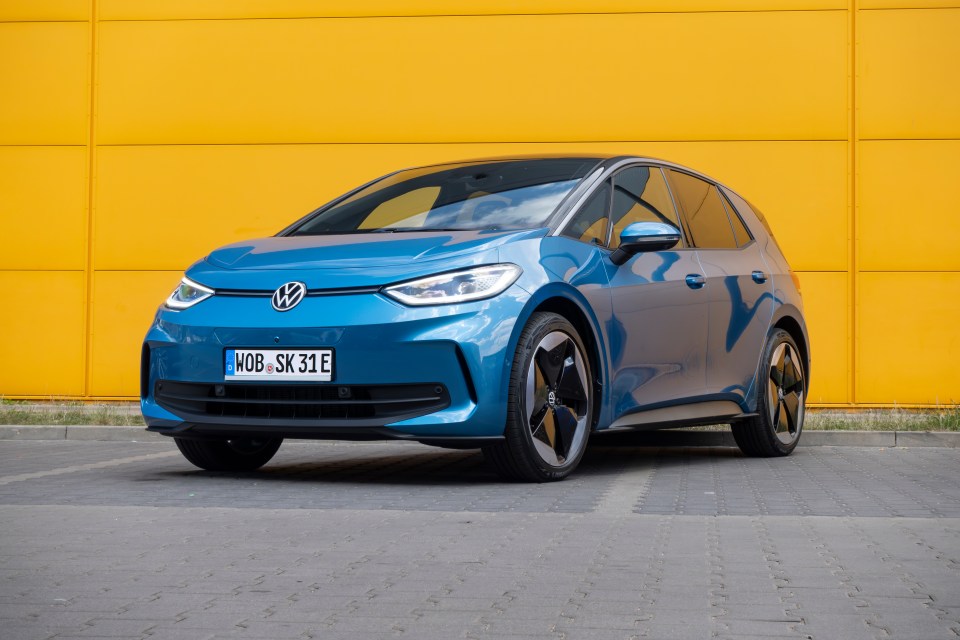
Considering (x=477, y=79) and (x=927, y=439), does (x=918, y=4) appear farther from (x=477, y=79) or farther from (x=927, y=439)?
(x=927, y=439)

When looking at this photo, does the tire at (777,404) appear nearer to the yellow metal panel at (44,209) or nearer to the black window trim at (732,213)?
the black window trim at (732,213)

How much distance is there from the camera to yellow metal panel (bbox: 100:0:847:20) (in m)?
12.7

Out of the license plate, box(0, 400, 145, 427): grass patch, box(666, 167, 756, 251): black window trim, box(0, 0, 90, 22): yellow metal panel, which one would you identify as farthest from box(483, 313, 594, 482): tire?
box(0, 0, 90, 22): yellow metal panel

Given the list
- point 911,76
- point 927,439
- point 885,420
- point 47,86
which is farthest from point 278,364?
point 911,76

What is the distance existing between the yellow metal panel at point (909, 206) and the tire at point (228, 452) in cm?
647

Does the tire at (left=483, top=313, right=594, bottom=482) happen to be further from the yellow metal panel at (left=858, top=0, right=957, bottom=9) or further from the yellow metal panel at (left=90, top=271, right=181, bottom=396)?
the yellow metal panel at (left=858, top=0, right=957, bottom=9)

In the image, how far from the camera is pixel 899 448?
983 centimetres

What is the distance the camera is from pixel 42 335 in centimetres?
1302

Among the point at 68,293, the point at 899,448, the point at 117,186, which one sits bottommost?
the point at 899,448

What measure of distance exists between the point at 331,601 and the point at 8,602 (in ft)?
2.87

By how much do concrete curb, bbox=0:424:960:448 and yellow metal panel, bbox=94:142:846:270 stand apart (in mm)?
2778

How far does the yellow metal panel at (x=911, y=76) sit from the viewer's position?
12.4m

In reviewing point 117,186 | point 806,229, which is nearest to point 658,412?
point 806,229

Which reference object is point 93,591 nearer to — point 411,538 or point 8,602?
point 8,602
